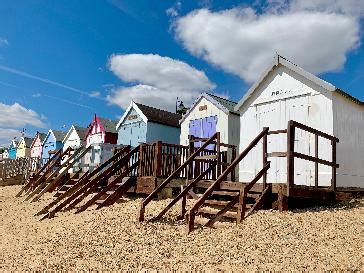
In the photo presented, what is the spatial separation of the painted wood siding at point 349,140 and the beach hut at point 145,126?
13208 millimetres

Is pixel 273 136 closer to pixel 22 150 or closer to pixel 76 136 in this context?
pixel 76 136

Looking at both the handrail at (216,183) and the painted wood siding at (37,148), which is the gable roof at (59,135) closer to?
the painted wood siding at (37,148)

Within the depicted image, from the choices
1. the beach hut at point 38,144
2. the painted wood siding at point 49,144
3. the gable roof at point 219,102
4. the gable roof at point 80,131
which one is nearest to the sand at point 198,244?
the gable roof at point 219,102

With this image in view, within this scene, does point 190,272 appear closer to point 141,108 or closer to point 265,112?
point 265,112

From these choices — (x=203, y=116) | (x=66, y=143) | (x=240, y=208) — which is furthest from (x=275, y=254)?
(x=66, y=143)

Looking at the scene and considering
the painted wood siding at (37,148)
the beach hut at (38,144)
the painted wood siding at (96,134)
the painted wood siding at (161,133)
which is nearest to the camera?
the painted wood siding at (161,133)

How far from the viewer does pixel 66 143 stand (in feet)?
120

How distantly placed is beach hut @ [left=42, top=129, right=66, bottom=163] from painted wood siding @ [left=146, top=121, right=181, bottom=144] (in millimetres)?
17768

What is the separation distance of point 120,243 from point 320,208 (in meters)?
4.91

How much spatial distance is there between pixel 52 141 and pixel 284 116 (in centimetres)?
3143

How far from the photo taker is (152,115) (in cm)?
2447

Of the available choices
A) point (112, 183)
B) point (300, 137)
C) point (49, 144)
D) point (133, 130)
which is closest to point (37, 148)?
point (49, 144)

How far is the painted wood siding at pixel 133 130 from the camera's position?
23828 millimetres

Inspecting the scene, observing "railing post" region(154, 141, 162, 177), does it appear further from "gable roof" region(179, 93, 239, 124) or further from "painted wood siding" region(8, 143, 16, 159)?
"painted wood siding" region(8, 143, 16, 159)
